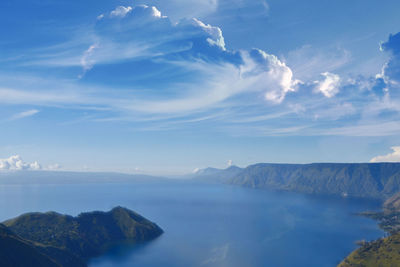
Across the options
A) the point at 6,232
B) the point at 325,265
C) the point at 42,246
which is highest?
the point at 6,232

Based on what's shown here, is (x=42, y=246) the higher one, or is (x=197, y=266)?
(x=42, y=246)

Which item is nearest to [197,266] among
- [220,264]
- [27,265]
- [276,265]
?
[220,264]

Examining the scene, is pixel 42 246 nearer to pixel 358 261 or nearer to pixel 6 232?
pixel 6 232

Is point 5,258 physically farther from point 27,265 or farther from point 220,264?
point 220,264

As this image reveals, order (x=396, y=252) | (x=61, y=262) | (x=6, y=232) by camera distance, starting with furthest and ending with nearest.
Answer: (x=396, y=252) < (x=61, y=262) < (x=6, y=232)

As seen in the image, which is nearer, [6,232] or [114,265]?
[6,232]

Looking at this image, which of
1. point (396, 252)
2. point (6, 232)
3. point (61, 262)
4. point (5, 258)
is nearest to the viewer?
point (5, 258)

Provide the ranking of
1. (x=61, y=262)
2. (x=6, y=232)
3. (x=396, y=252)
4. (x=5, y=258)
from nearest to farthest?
(x=5, y=258), (x=6, y=232), (x=61, y=262), (x=396, y=252)

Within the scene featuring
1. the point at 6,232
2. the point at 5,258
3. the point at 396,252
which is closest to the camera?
the point at 5,258

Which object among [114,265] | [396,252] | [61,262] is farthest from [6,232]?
[396,252]
